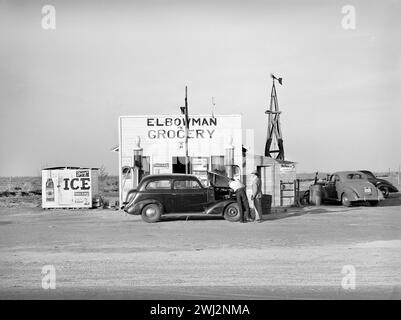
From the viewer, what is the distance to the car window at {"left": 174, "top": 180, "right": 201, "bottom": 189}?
18.9 metres

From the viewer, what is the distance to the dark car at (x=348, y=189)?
25062mm

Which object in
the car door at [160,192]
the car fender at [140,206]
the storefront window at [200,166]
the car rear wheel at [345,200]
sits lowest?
the car rear wheel at [345,200]

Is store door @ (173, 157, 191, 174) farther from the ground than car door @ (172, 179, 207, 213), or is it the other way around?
store door @ (173, 157, 191, 174)

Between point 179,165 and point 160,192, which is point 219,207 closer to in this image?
point 160,192

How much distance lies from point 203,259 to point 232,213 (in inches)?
306

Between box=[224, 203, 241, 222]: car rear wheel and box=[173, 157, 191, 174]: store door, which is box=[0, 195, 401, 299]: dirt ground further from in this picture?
box=[173, 157, 191, 174]: store door

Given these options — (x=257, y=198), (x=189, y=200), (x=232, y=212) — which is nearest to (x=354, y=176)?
(x=257, y=198)

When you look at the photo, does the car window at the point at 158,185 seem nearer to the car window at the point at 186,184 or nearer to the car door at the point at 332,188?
the car window at the point at 186,184

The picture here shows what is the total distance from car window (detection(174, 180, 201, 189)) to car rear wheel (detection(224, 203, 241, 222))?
1177mm

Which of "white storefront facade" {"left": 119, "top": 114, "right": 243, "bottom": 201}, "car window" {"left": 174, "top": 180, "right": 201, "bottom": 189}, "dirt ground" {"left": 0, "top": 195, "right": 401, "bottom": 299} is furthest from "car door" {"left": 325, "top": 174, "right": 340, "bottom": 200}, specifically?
"car window" {"left": 174, "top": 180, "right": 201, "bottom": 189}

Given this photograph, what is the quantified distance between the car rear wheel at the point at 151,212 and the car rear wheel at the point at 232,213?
210cm

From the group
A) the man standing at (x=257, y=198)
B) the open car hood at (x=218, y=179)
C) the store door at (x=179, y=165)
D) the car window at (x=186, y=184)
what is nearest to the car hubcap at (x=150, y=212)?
the car window at (x=186, y=184)
